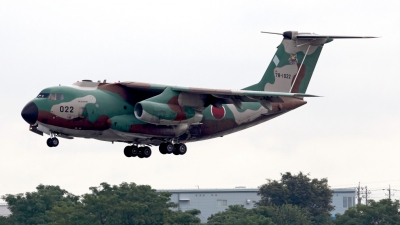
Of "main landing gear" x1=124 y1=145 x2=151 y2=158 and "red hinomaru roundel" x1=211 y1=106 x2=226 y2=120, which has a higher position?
"red hinomaru roundel" x1=211 y1=106 x2=226 y2=120

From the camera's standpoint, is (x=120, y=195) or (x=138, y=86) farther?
(x=120, y=195)

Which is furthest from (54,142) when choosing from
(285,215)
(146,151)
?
(285,215)

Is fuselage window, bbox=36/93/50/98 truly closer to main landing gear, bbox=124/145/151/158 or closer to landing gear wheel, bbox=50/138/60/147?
landing gear wheel, bbox=50/138/60/147

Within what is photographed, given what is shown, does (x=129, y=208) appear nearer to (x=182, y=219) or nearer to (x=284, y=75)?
(x=182, y=219)

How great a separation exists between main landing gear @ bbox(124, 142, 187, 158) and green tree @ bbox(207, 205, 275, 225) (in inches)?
1371

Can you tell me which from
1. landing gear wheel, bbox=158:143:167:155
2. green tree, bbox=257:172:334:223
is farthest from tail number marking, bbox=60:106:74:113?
green tree, bbox=257:172:334:223

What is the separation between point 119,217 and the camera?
76375mm

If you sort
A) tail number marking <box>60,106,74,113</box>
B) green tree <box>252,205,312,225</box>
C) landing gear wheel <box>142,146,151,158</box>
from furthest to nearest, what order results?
green tree <box>252,205,312,225</box>
landing gear wheel <box>142,146,151,158</box>
tail number marking <box>60,106,74,113</box>

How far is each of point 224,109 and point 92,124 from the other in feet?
21.8

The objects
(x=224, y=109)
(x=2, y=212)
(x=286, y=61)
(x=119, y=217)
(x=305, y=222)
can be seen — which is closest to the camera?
(x=224, y=109)

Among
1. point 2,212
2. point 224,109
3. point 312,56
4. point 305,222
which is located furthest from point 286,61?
point 2,212

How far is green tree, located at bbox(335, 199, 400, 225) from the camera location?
76.2 metres

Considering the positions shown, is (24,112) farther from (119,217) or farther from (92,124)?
(119,217)

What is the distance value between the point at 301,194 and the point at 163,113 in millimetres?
52728
